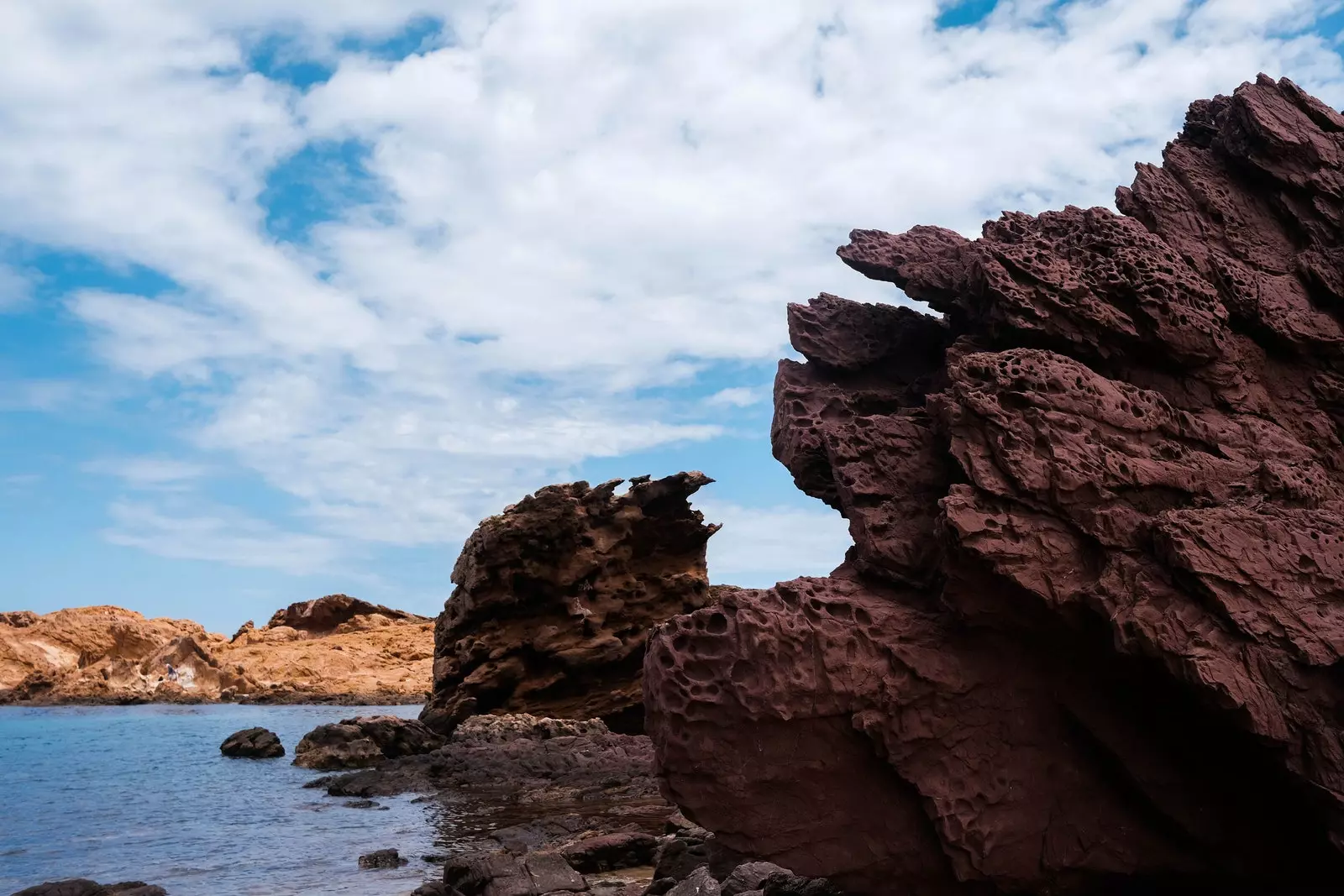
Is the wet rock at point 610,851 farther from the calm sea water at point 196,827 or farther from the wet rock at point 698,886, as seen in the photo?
the wet rock at point 698,886

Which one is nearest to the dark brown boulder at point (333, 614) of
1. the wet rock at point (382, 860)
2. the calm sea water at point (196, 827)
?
the calm sea water at point (196, 827)

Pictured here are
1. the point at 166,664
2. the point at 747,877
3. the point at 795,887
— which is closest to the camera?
the point at 795,887

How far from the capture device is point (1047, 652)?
21.4 feet

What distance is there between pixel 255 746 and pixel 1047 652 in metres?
26.0

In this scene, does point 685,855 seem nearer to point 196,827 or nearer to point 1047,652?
point 1047,652

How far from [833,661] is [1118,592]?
5.52ft

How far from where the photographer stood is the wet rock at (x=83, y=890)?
10.4m

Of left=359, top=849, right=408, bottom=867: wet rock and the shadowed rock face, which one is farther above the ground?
the shadowed rock face

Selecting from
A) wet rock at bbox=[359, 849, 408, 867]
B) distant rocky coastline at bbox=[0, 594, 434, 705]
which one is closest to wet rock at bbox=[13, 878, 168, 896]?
wet rock at bbox=[359, 849, 408, 867]

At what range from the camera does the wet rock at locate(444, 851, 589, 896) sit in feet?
30.9

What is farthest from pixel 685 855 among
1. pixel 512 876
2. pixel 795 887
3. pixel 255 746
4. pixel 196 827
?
pixel 255 746

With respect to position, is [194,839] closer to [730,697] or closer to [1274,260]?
[730,697]

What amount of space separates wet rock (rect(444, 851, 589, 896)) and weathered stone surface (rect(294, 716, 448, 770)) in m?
12.4

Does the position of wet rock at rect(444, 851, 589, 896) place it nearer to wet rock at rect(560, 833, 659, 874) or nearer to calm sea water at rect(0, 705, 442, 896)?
wet rock at rect(560, 833, 659, 874)
